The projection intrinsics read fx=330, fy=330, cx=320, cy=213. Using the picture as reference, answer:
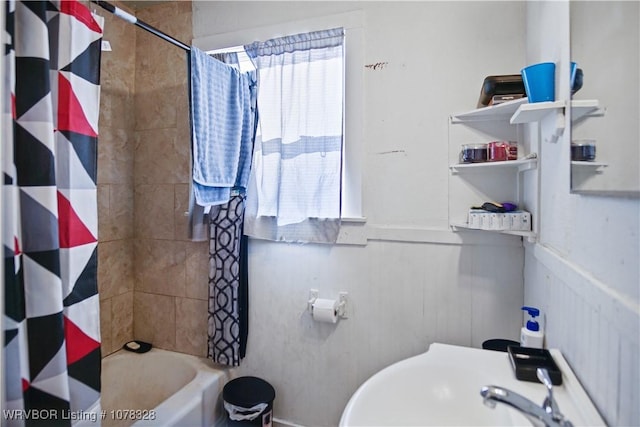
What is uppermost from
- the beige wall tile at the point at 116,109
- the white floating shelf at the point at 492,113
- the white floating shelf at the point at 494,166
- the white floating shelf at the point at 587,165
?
the beige wall tile at the point at 116,109

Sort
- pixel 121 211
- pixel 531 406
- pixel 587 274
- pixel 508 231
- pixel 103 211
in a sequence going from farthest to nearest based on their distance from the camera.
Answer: pixel 121 211
pixel 103 211
pixel 508 231
pixel 587 274
pixel 531 406

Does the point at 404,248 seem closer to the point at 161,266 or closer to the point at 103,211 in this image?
the point at 161,266

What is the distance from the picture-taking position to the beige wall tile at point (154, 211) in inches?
79.5

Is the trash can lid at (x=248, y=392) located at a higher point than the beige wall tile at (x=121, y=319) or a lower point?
lower

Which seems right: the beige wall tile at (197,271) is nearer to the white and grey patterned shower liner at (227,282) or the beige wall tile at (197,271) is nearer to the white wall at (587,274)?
the white and grey patterned shower liner at (227,282)

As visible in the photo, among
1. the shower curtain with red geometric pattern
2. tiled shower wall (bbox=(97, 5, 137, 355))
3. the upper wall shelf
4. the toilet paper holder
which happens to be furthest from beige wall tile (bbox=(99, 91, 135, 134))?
the upper wall shelf

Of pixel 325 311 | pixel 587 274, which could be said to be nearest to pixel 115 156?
pixel 325 311

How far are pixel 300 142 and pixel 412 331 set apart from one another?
106cm

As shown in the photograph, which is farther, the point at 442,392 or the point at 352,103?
the point at 352,103

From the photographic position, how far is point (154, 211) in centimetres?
205

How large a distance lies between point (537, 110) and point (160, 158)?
1945mm

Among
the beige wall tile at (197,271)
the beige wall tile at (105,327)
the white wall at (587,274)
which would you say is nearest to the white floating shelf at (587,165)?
the white wall at (587,274)

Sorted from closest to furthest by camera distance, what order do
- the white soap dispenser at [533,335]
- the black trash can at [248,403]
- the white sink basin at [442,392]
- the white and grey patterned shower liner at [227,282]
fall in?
1. the white sink basin at [442,392]
2. the white soap dispenser at [533,335]
3. the black trash can at [248,403]
4. the white and grey patterned shower liner at [227,282]

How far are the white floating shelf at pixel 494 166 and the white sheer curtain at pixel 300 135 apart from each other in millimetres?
537
